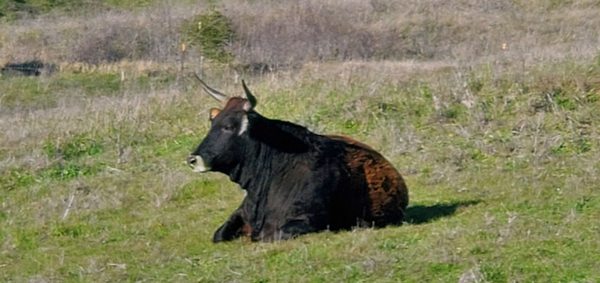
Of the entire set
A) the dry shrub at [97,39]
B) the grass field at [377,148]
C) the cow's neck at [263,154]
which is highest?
the cow's neck at [263,154]

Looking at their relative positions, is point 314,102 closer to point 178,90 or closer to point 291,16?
point 178,90

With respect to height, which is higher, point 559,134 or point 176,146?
point 559,134

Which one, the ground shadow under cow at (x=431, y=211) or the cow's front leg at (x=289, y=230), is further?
the ground shadow under cow at (x=431, y=211)

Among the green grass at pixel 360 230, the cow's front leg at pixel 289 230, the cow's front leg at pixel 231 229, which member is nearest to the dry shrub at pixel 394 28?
the green grass at pixel 360 230

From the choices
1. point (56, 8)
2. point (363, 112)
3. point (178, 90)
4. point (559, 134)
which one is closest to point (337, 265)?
Answer: point (559, 134)

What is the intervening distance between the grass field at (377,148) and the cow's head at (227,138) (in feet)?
2.60

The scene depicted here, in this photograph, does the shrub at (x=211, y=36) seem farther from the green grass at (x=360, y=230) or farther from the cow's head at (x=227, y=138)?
the cow's head at (x=227, y=138)

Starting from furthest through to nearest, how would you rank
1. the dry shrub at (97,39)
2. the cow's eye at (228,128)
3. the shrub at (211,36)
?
the dry shrub at (97,39) → the shrub at (211,36) → the cow's eye at (228,128)

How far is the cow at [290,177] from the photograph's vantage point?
11430 mm

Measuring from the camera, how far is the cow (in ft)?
37.5

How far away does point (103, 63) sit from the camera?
32.3 meters

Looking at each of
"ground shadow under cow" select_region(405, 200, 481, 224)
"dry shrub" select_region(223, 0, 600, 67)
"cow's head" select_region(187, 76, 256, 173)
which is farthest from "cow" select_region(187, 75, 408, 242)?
"dry shrub" select_region(223, 0, 600, 67)

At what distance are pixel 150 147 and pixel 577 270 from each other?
965 centimetres

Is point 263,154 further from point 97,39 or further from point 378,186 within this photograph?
point 97,39
